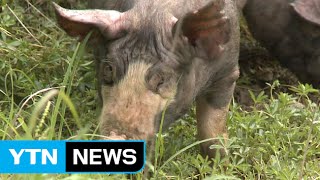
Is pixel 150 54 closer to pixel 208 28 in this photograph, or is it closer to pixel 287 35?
pixel 208 28

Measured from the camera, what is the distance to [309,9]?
613 cm

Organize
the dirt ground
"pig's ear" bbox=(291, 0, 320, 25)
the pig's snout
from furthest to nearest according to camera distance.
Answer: the dirt ground, "pig's ear" bbox=(291, 0, 320, 25), the pig's snout

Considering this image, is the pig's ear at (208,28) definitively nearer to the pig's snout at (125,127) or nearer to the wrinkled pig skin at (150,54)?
the wrinkled pig skin at (150,54)

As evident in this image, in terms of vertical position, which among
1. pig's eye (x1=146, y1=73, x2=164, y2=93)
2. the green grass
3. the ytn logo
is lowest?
the green grass

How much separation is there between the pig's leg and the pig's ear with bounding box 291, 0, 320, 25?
95 cm

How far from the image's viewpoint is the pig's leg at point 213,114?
5.48 m

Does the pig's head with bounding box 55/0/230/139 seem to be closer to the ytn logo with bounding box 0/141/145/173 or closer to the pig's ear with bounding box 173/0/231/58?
the pig's ear with bounding box 173/0/231/58

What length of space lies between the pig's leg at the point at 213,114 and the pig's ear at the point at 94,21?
93cm

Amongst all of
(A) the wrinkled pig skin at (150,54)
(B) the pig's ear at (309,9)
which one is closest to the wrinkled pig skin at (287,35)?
(B) the pig's ear at (309,9)

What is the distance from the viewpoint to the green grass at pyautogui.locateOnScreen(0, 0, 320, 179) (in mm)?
4801

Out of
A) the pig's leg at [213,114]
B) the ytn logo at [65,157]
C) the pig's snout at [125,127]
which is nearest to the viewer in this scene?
the ytn logo at [65,157]

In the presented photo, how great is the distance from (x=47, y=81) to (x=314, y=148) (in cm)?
194

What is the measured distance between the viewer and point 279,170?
192 inches

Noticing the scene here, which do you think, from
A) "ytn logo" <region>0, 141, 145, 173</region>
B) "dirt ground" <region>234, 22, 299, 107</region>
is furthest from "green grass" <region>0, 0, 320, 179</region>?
"dirt ground" <region>234, 22, 299, 107</region>
